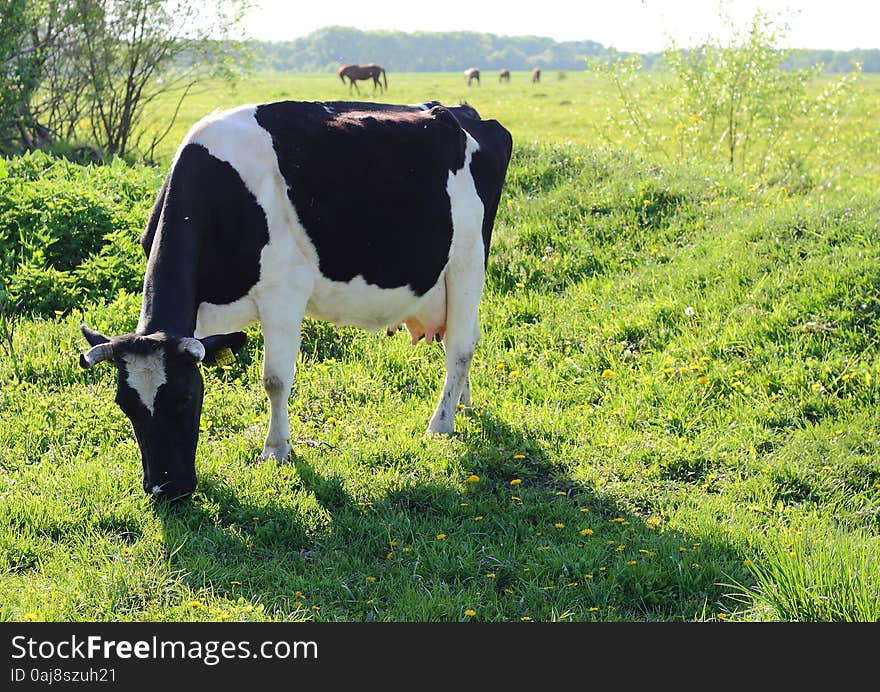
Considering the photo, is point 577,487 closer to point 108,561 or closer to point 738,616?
point 738,616

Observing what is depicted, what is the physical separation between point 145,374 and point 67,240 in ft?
16.9

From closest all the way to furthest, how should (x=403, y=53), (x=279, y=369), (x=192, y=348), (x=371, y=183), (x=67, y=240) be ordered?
(x=192, y=348) < (x=279, y=369) < (x=371, y=183) < (x=67, y=240) < (x=403, y=53)

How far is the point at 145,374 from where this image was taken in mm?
4871

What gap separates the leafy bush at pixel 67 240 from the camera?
8.73 metres

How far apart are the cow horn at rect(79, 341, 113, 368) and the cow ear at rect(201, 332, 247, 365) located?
0.51 m

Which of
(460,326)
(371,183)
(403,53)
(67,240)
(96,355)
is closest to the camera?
(96,355)

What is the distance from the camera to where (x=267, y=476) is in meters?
5.88

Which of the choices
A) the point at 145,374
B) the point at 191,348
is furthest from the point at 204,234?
the point at 145,374

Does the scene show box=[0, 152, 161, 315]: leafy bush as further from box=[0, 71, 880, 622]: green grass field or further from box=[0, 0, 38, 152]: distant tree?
box=[0, 0, 38, 152]: distant tree

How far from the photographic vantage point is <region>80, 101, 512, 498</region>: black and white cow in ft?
16.7

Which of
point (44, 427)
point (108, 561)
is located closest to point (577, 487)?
point (108, 561)

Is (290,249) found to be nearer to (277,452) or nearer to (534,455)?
(277,452)

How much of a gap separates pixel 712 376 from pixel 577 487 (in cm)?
198

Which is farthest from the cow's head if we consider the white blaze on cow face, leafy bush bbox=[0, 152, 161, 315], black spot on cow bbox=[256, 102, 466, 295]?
leafy bush bbox=[0, 152, 161, 315]
